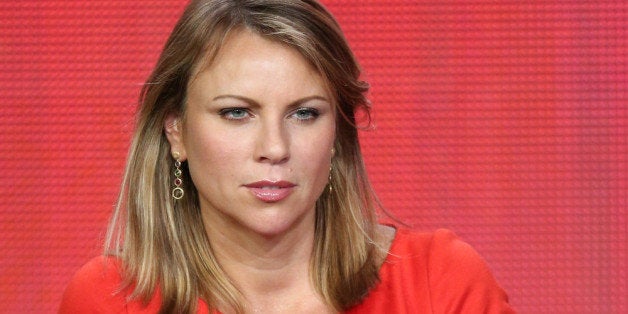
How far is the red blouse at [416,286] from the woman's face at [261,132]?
20cm

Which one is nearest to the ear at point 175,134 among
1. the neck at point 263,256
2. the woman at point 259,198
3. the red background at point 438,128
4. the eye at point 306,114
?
the woman at point 259,198

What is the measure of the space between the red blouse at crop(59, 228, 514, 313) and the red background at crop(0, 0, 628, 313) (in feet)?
3.38

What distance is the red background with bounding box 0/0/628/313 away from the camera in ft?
9.97

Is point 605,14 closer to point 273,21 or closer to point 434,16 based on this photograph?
point 434,16

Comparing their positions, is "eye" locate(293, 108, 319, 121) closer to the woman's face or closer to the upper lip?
the woman's face

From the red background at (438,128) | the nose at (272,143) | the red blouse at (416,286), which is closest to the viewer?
the nose at (272,143)

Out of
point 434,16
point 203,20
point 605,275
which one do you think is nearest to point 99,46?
point 434,16

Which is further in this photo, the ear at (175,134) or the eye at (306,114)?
the ear at (175,134)

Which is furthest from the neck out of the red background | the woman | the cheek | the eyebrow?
the red background

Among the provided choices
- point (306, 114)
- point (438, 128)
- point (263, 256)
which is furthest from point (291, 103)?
point (438, 128)

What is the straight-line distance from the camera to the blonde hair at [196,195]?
192 cm

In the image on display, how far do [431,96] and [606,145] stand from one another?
440mm

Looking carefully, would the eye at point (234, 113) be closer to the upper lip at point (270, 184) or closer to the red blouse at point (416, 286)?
the upper lip at point (270, 184)

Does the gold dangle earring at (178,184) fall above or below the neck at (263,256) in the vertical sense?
Result: above
